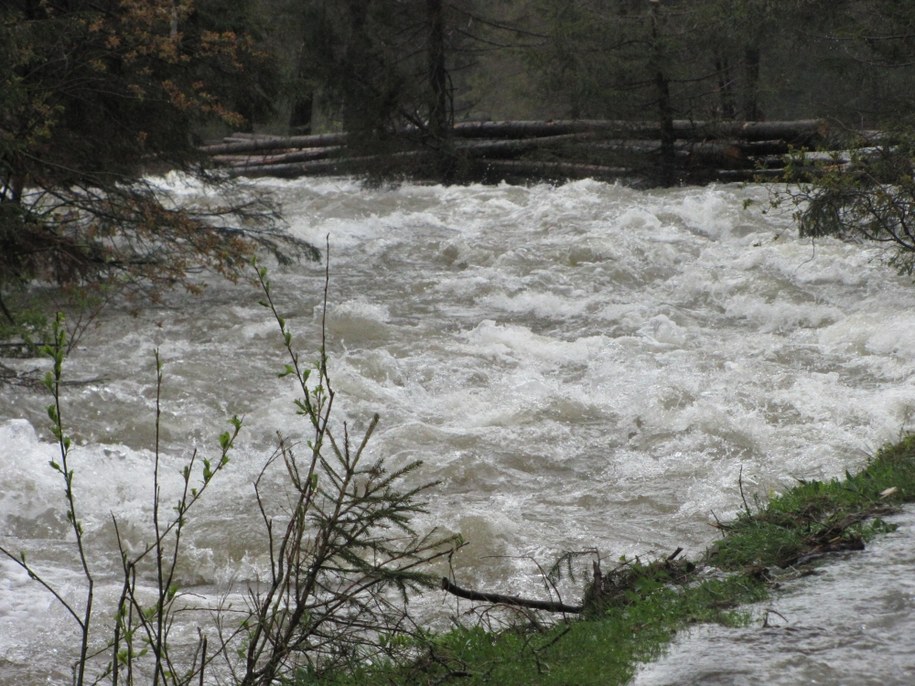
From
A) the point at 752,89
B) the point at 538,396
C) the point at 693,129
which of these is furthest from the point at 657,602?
the point at 752,89

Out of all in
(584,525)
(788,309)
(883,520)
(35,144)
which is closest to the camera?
(883,520)

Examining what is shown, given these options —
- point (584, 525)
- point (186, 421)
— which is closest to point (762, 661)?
point (584, 525)

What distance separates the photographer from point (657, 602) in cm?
415

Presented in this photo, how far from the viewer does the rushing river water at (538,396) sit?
5875 mm

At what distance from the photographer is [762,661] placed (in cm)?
335

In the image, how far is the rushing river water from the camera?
5.88 m

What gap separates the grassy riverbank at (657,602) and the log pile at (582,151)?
12452 mm

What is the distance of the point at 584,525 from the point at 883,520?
207 centimetres

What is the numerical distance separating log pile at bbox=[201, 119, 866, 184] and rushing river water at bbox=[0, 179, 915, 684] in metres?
3.73

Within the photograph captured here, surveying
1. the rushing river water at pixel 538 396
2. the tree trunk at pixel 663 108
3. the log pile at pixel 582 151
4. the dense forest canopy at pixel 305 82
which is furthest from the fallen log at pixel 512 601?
the tree trunk at pixel 663 108

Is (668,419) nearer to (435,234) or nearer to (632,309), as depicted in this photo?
(632,309)

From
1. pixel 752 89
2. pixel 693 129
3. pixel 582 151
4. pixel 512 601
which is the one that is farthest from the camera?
pixel 752 89

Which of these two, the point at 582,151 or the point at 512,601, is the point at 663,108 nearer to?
the point at 582,151

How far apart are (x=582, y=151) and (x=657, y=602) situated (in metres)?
15.4
